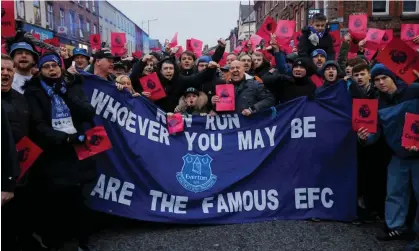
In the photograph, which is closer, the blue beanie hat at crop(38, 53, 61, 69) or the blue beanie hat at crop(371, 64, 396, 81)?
the blue beanie hat at crop(38, 53, 61, 69)

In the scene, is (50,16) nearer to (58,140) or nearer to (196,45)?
(196,45)

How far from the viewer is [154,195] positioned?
4.85 meters

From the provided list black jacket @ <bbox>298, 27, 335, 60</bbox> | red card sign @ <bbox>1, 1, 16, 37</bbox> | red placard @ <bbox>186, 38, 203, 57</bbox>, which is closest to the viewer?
red card sign @ <bbox>1, 1, 16, 37</bbox>

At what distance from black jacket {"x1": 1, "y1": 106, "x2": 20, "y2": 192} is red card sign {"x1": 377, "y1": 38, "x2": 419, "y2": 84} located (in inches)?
136

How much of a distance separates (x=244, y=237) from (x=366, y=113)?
5.90 ft

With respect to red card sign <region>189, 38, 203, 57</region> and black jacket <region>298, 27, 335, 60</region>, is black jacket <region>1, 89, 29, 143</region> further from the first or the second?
red card sign <region>189, 38, 203, 57</region>

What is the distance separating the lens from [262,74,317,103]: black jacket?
17.5ft

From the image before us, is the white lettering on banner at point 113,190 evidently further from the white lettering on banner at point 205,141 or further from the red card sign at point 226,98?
the red card sign at point 226,98

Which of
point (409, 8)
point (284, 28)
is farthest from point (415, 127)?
point (409, 8)

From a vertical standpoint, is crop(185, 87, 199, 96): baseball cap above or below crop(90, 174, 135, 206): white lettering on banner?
above

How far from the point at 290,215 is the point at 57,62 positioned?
300 centimetres

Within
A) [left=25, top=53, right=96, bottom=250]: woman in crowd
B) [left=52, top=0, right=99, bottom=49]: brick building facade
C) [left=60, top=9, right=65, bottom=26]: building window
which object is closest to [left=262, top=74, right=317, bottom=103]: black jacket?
[left=25, top=53, right=96, bottom=250]: woman in crowd

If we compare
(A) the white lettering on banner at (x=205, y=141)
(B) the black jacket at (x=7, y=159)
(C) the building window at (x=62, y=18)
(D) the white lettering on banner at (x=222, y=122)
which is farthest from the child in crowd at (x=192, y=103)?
(C) the building window at (x=62, y=18)

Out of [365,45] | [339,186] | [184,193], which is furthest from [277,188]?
[365,45]
